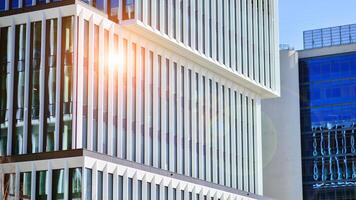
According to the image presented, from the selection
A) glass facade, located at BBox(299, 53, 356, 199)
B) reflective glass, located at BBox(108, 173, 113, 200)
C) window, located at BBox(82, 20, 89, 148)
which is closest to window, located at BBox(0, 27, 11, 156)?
window, located at BBox(82, 20, 89, 148)

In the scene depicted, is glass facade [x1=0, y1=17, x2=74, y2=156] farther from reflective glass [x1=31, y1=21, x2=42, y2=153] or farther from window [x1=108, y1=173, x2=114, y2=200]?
window [x1=108, y1=173, x2=114, y2=200]

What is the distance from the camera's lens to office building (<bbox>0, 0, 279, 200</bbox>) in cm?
5588

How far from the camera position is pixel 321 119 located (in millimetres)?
109125

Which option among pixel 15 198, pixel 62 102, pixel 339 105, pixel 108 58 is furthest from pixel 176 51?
pixel 339 105

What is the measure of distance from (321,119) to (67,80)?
5748 centimetres

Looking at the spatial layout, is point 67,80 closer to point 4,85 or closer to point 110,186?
point 4,85

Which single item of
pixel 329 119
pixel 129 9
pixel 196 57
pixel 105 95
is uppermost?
pixel 129 9

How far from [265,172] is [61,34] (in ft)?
185

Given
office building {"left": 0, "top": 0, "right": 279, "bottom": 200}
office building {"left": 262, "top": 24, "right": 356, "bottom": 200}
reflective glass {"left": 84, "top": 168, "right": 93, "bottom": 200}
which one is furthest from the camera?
office building {"left": 262, "top": 24, "right": 356, "bottom": 200}

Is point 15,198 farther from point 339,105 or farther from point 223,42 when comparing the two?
point 339,105

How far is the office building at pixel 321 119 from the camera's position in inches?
4237

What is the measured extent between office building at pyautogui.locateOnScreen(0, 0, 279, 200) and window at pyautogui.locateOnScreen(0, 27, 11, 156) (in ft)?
0.22

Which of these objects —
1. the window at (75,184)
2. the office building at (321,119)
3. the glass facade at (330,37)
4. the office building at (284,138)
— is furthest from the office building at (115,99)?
the glass facade at (330,37)

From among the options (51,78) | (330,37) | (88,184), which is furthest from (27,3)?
(330,37)
